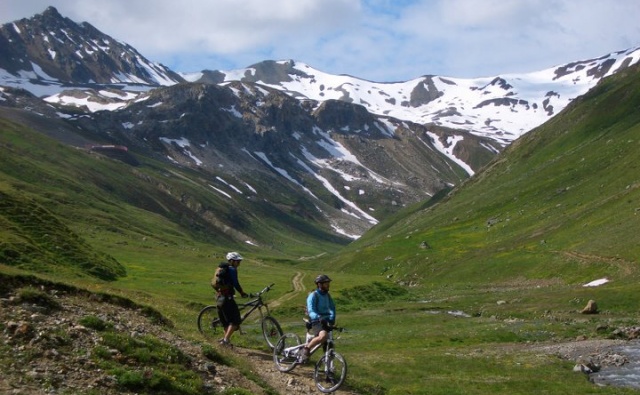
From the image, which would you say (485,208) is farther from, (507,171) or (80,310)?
(80,310)

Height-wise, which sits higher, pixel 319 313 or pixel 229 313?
pixel 319 313

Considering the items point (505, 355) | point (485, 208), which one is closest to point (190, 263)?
point (485, 208)

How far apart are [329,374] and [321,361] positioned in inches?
26.3

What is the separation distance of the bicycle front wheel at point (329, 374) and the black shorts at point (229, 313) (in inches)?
211

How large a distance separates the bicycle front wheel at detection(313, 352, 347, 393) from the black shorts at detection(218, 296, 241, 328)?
5.35 m

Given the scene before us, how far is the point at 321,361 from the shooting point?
22.4m

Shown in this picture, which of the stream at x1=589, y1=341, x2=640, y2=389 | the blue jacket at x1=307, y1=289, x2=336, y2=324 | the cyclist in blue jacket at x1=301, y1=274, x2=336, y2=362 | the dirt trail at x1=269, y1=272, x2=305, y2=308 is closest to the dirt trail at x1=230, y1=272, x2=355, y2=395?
the cyclist in blue jacket at x1=301, y1=274, x2=336, y2=362

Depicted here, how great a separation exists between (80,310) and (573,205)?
93806 mm

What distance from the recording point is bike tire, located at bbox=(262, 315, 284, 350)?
27219 millimetres

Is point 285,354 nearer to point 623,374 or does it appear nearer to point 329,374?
point 329,374

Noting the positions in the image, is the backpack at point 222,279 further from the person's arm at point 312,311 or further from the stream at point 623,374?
the stream at point 623,374

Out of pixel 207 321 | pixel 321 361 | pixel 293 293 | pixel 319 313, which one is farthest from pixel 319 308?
pixel 293 293

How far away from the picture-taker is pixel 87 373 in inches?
669

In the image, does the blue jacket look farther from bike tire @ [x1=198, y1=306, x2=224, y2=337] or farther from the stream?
the stream
